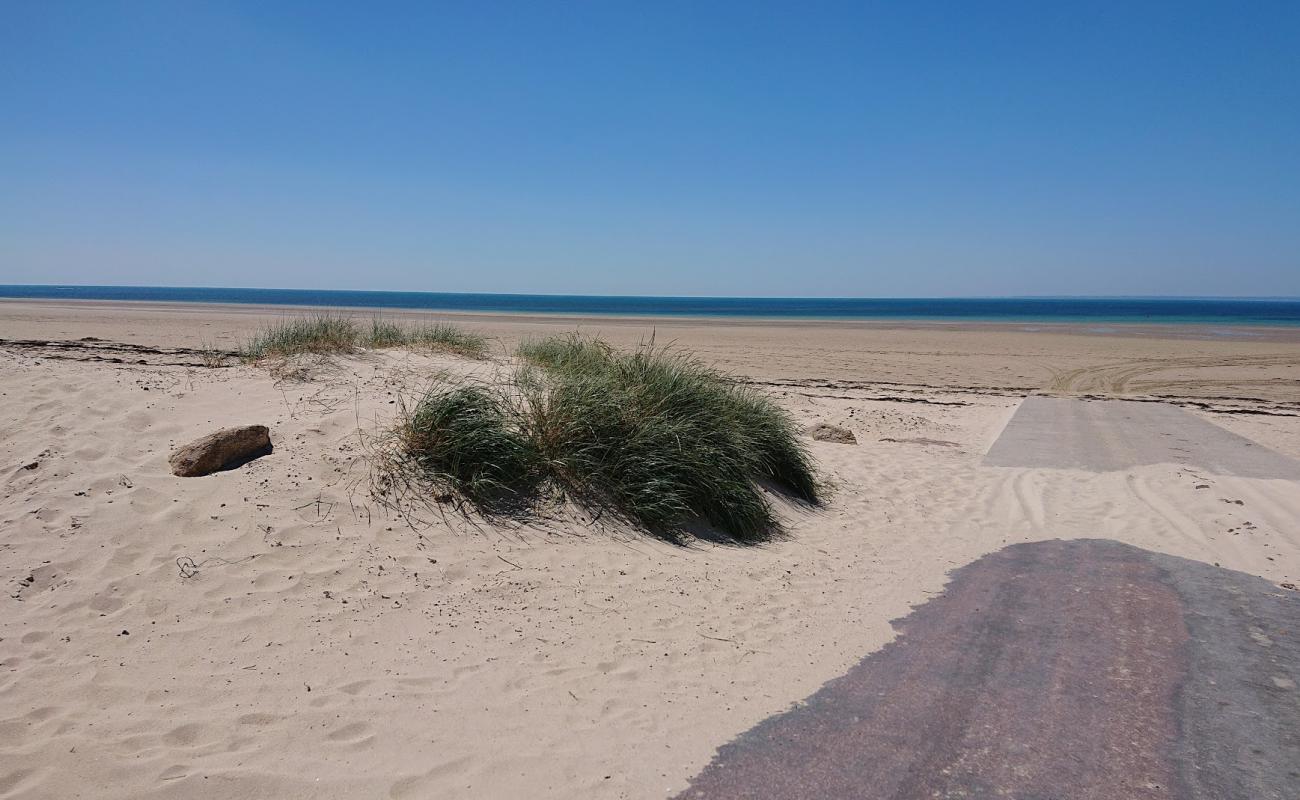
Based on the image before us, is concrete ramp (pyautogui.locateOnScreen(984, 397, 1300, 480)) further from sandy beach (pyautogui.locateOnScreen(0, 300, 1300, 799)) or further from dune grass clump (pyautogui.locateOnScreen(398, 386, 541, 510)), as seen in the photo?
dune grass clump (pyautogui.locateOnScreen(398, 386, 541, 510))

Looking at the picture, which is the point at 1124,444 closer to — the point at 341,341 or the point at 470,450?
the point at 470,450

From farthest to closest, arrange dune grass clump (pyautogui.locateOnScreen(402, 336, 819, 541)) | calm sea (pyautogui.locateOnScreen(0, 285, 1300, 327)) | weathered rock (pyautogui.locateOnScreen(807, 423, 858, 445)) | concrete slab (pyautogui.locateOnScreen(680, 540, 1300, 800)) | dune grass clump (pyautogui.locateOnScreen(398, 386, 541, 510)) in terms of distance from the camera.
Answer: calm sea (pyautogui.locateOnScreen(0, 285, 1300, 327)) → weathered rock (pyautogui.locateOnScreen(807, 423, 858, 445)) → dune grass clump (pyautogui.locateOnScreen(402, 336, 819, 541)) → dune grass clump (pyautogui.locateOnScreen(398, 386, 541, 510)) → concrete slab (pyautogui.locateOnScreen(680, 540, 1300, 800))

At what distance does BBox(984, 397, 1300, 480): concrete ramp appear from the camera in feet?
31.0

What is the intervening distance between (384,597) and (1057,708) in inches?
135

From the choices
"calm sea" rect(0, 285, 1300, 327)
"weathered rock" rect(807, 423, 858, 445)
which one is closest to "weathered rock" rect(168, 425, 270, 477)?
"weathered rock" rect(807, 423, 858, 445)

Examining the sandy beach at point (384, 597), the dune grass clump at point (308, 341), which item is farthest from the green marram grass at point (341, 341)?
the sandy beach at point (384, 597)

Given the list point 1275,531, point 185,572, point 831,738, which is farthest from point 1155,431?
point 185,572

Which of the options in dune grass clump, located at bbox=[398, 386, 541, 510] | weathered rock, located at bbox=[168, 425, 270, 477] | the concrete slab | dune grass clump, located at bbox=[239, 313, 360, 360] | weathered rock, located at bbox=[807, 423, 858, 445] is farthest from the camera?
weathered rock, located at bbox=[807, 423, 858, 445]

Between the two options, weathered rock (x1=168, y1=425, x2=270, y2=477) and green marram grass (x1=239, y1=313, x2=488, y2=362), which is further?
green marram grass (x1=239, y1=313, x2=488, y2=362)

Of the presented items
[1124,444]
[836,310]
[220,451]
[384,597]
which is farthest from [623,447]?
[836,310]

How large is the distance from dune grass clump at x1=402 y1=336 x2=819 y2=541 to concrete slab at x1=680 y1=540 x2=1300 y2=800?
192 cm

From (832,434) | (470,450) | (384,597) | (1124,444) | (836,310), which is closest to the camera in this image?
(384,597)

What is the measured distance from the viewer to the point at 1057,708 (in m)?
3.64

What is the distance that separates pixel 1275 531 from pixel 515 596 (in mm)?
6516
